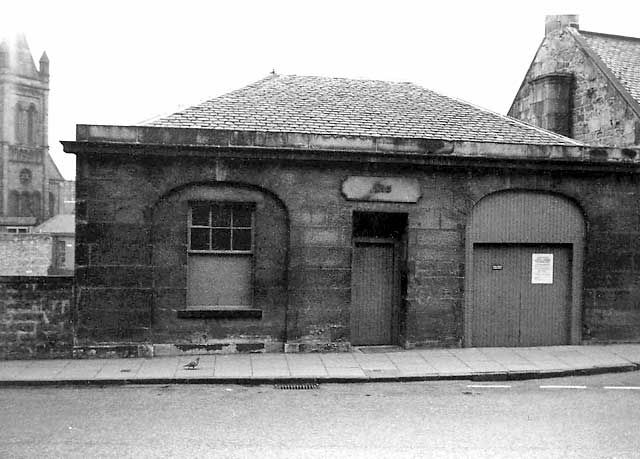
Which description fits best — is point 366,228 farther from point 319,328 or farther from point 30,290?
point 30,290

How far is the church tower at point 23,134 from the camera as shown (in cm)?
6650

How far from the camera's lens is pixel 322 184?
41.7 feet

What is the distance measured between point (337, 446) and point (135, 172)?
7012 mm

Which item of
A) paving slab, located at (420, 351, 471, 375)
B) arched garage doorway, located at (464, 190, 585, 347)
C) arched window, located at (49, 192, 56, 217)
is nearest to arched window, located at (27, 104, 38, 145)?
arched window, located at (49, 192, 56, 217)

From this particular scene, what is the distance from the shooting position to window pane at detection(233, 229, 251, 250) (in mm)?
12719

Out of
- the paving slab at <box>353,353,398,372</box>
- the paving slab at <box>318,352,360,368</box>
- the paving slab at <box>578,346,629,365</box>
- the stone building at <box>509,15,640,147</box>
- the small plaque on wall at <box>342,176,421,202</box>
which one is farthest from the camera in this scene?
the stone building at <box>509,15,640,147</box>

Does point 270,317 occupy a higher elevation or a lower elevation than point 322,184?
lower

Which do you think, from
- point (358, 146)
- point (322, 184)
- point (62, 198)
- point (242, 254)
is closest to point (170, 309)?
point (242, 254)

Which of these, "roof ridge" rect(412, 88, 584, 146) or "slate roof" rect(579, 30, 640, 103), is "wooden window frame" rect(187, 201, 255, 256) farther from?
"slate roof" rect(579, 30, 640, 103)

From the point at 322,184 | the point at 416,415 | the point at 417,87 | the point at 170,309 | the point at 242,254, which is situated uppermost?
the point at 417,87

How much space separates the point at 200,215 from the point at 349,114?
4.09 metres

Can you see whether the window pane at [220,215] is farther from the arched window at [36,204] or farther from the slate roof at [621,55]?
the arched window at [36,204]

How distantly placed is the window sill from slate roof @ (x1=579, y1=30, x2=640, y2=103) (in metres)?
10.7

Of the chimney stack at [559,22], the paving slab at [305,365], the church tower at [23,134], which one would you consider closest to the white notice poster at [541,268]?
the paving slab at [305,365]
